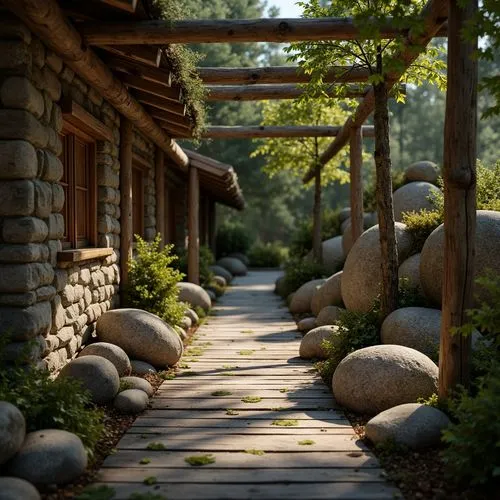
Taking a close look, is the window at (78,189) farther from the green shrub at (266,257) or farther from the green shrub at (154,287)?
the green shrub at (266,257)

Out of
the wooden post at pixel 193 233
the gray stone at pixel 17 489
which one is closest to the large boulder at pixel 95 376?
the gray stone at pixel 17 489

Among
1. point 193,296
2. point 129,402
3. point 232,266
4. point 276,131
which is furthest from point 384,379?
point 232,266

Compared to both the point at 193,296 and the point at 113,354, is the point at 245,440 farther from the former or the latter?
the point at 193,296

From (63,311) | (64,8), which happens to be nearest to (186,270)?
(63,311)

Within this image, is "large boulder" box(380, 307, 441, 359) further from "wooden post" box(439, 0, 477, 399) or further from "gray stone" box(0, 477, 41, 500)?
"gray stone" box(0, 477, 41, 500)

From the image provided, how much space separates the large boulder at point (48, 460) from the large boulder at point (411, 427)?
2.02 m

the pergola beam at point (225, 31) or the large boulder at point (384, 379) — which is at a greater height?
the pergola beam at point (225, 31)

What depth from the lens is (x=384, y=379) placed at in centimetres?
535

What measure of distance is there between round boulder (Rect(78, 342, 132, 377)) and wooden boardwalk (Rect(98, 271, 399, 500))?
43 cm

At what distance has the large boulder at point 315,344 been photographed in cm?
773

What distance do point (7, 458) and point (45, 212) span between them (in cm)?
223

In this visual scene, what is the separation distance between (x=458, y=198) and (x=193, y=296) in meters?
7.59

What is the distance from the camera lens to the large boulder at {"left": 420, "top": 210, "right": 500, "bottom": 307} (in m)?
6.52

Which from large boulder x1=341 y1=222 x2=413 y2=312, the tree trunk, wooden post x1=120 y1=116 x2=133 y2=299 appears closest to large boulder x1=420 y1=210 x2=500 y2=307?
the tree trunk
